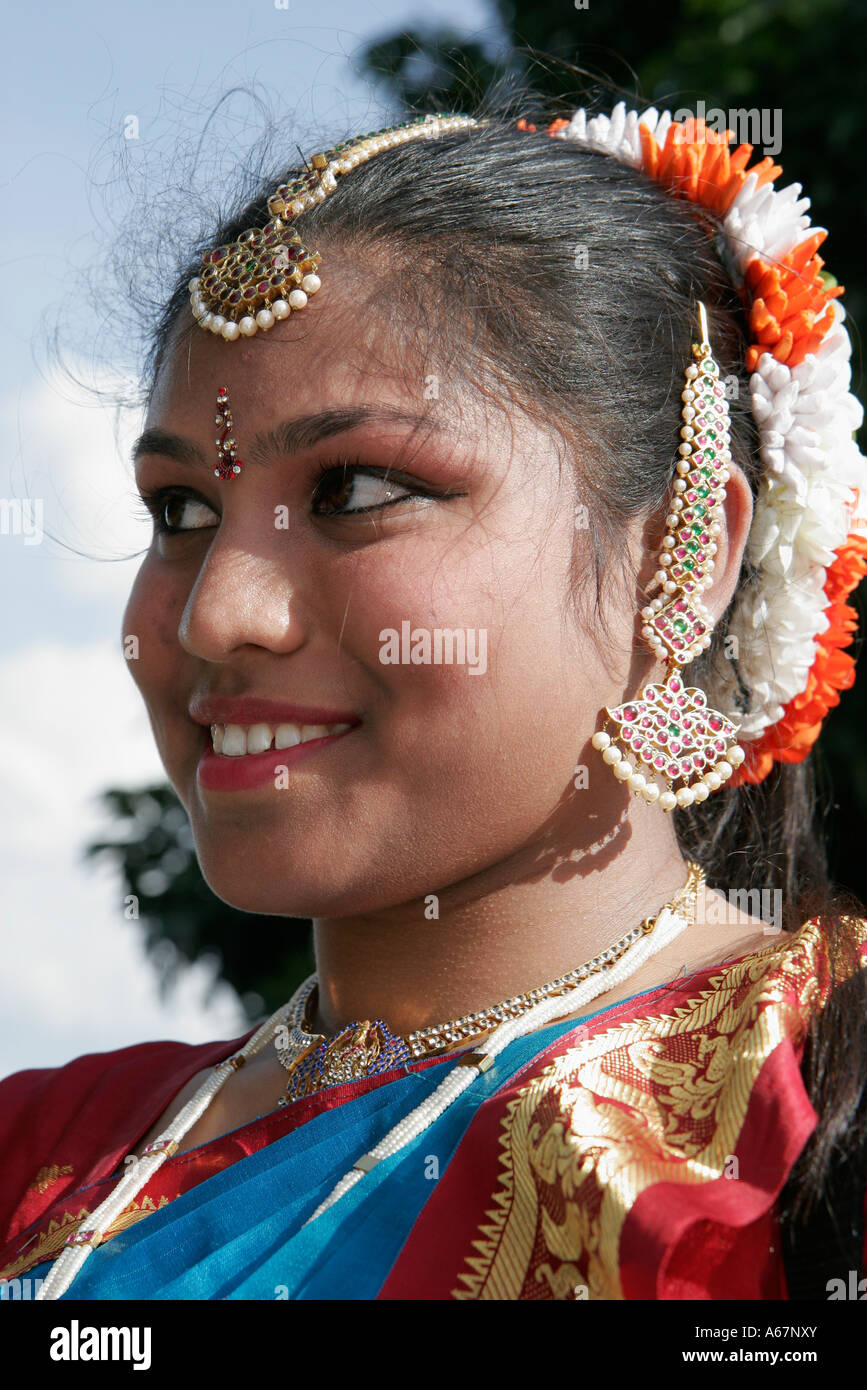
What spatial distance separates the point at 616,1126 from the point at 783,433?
3.53ft

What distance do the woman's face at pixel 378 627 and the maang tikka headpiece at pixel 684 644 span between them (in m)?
0.07

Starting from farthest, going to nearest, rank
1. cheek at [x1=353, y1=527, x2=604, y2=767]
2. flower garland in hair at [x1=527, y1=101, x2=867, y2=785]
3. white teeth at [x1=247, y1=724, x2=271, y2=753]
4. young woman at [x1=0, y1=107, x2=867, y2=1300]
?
flower garland in hair at [x1=527, y1=101, x2=867, y2=785] < white teeth at [x1=247, y1=724, x2=271, y2=753] < cheek at [x1=353, y1=527, x2=604, y2=767] < young woman at [x1=0, y1=107, x2=867, y2=1300]

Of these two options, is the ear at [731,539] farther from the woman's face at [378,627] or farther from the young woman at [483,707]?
the woman's face at [378,627]

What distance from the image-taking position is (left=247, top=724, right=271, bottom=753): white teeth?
1783 mm

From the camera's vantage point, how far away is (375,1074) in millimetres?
1854

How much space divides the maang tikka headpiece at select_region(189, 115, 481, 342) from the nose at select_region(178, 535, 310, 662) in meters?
0.33

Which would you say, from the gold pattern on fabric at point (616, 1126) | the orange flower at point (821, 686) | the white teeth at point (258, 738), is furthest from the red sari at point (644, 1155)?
the orange flower at point (821, 686)

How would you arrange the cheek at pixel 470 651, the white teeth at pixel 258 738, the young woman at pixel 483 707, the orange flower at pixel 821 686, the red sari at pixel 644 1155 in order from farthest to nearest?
the orange flower at pixel 821 686 → the white teeth at pixel 258 738 → the cheek at pixel 470 651 → the young woman at pixel 483 707 → the red sari at pixel 644 1155

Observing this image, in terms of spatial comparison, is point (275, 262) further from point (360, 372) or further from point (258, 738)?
point (258, 738)

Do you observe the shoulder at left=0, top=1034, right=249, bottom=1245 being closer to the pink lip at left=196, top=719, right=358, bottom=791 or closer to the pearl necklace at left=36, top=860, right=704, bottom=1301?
the pearl necklace at left=36, top=860, right=704, bottom=1301

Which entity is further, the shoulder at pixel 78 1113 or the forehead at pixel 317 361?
the shoulder at pixel 78 1113

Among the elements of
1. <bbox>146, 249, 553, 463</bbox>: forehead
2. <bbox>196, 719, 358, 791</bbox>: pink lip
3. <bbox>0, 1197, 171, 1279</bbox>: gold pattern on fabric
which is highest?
<bbox>146, 249, 553, 463</bbox>: forehead

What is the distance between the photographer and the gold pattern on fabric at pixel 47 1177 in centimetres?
215

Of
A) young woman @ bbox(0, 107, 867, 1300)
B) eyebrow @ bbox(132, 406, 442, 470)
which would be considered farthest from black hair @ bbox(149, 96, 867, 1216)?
eyebrow @ bbox(132, 406, 442, 470)
